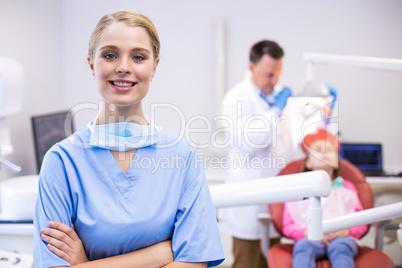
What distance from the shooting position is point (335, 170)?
2.11 metres

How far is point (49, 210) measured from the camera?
0.84 meters

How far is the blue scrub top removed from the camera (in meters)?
0.84

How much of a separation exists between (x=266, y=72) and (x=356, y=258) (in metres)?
0.92

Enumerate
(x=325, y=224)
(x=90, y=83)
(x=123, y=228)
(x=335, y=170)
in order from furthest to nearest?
1. (x=90, y=83)
2. (x=335, y=170)
3. (x=325, y=224)
4. (x=123, y=228)

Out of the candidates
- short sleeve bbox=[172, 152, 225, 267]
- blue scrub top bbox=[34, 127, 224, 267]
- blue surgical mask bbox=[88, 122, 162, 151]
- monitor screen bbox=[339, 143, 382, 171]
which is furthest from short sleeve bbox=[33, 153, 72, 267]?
monitor screen bbox=[339, 143, 382, 171]

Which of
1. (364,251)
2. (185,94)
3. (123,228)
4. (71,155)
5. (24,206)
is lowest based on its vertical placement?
(364,251)

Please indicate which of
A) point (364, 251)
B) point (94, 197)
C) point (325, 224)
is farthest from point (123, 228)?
point (364, 251)

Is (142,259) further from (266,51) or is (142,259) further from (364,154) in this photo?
(364,154)

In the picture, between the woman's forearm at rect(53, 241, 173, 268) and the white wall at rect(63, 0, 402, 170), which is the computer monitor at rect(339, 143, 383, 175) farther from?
the woman's forearm at rect(53, 241, 173, 268)

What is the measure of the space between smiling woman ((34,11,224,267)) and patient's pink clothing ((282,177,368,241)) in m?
1.11

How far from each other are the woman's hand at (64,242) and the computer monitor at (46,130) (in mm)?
1240

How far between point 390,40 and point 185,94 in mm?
1413

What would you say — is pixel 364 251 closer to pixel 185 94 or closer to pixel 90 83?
pixel 185 94

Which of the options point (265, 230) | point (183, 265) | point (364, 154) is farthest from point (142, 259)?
point (364, 154)
